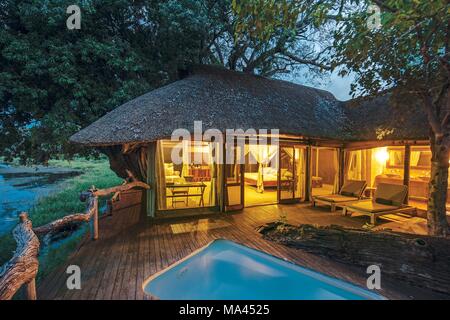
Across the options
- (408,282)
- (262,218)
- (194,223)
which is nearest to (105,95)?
(194,223)

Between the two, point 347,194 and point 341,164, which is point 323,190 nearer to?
point 341,164

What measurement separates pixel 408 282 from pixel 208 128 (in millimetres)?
4733

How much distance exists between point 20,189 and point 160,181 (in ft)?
59.9

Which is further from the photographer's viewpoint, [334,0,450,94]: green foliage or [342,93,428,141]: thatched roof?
[342,93,428,141]: thatched roof

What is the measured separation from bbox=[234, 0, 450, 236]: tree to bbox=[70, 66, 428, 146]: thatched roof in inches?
103

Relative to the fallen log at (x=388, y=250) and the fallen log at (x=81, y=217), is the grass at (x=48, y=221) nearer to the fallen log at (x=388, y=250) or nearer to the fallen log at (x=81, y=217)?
the fallen log at (x=81, y=217)

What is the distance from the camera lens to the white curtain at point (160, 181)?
602 centimetres

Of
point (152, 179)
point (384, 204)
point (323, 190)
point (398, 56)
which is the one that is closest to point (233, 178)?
point (152, 179)

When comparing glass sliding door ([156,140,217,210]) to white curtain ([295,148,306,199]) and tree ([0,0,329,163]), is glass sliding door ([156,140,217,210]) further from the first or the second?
white curtain ([295,148,306,199])

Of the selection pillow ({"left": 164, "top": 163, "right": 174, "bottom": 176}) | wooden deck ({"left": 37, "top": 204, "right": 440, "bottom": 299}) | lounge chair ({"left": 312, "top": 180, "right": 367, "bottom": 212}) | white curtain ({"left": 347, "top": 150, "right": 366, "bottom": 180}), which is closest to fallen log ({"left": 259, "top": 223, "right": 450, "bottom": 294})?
wooden deck ({"left": 37, "top": 204, "right": 440, "bottom": 299})

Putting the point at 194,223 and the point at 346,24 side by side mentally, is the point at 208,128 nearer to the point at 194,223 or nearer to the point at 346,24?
the point at 194,223

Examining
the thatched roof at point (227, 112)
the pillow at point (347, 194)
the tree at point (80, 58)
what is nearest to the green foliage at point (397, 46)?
the tree at point (80, 58)

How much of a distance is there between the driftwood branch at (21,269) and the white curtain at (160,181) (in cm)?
334

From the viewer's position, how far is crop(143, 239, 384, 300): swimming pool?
10.5 feet
